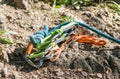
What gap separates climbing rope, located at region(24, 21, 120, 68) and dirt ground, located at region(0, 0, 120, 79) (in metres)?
0.05

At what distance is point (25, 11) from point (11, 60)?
717 mm

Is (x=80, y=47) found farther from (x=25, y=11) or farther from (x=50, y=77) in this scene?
(x=25, y=11)

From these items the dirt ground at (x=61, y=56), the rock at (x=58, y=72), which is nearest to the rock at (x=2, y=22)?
the dirt ground at (x=61, y=56)

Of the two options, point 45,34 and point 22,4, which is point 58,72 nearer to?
point 45,34

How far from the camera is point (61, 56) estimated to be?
310 centimetres

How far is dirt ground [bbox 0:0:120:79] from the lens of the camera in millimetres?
2982

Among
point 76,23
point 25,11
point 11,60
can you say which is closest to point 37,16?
point 25,11

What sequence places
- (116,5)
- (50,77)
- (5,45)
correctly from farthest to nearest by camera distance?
1. (116,5)
2. (5,45)
3. (50,77)

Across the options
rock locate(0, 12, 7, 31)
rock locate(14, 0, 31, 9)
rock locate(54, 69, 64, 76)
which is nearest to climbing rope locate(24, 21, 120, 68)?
rock locate(54, 69, 64, 76)

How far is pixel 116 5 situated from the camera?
13.0 feet

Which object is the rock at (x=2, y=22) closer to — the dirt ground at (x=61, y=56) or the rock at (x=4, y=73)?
the dirt ground at (x=61, y=56)

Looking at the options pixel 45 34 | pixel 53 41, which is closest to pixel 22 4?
pixel 45 34

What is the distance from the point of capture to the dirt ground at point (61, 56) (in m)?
2.98

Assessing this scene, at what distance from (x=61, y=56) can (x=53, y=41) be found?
0.14 metres
